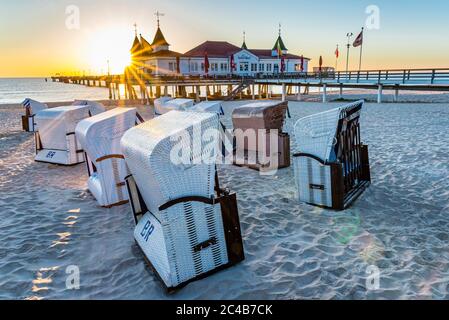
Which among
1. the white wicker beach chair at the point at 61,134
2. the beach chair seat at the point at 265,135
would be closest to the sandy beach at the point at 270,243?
the beach chair seat at the point at 265,135

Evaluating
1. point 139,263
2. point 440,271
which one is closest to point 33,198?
point 139,263

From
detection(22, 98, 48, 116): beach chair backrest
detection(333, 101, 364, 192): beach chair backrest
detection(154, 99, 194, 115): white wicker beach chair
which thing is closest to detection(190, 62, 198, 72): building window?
detection(154, 99, 194, 115): white wicker beach chair

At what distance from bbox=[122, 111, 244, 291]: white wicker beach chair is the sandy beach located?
26cm

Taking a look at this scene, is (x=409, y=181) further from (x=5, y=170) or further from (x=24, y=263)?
(x=5, y=170)

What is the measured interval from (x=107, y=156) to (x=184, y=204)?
321cm

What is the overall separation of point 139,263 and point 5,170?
7.52 metres

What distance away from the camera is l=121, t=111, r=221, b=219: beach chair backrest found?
12.0ft

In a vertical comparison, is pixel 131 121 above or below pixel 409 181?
above

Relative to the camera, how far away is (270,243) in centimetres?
489

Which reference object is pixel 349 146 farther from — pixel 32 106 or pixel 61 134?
pixel 32 106

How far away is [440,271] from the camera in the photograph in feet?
13.3
